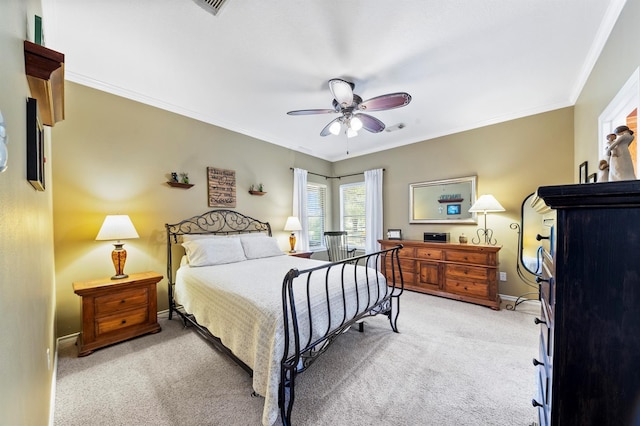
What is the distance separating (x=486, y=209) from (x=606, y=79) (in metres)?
1.76

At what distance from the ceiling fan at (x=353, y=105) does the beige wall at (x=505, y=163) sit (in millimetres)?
1883

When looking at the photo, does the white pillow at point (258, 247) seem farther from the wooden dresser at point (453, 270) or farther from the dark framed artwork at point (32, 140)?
the dark framed artwork at point (32, 140)

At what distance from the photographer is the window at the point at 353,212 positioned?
549cm

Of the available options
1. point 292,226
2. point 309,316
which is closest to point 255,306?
point 309,316

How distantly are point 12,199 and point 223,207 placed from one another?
312 centimetres

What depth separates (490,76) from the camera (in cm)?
262

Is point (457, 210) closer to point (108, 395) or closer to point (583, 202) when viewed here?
point (583, 202)

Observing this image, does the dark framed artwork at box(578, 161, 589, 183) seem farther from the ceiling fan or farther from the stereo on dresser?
the ceiling fan

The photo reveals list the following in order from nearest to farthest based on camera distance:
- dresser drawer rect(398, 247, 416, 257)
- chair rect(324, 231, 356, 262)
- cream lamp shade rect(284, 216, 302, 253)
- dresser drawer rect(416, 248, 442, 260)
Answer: dresser drawer rect(416, 248, 442, 260), dresser drawer rect(398, 247, 416, 257), cream lamp shade rect(284, 216, 302, 253), chair rect(324, 231, 356, 262)

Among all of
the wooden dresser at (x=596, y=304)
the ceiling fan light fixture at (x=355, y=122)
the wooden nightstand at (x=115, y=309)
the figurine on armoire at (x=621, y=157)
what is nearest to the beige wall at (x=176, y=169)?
the wooden nightstand at (x=115, y=309)

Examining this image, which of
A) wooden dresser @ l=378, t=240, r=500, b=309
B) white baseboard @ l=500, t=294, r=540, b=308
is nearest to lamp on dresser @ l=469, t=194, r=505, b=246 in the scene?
wooden dresser @ l=378, t=240, r=500, b=309

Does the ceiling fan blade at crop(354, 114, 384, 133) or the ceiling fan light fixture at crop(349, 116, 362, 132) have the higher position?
the ceiling fan blade at crop(354, 114, 384, 133)

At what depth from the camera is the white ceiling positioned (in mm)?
1799

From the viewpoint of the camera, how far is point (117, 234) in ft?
8.13
